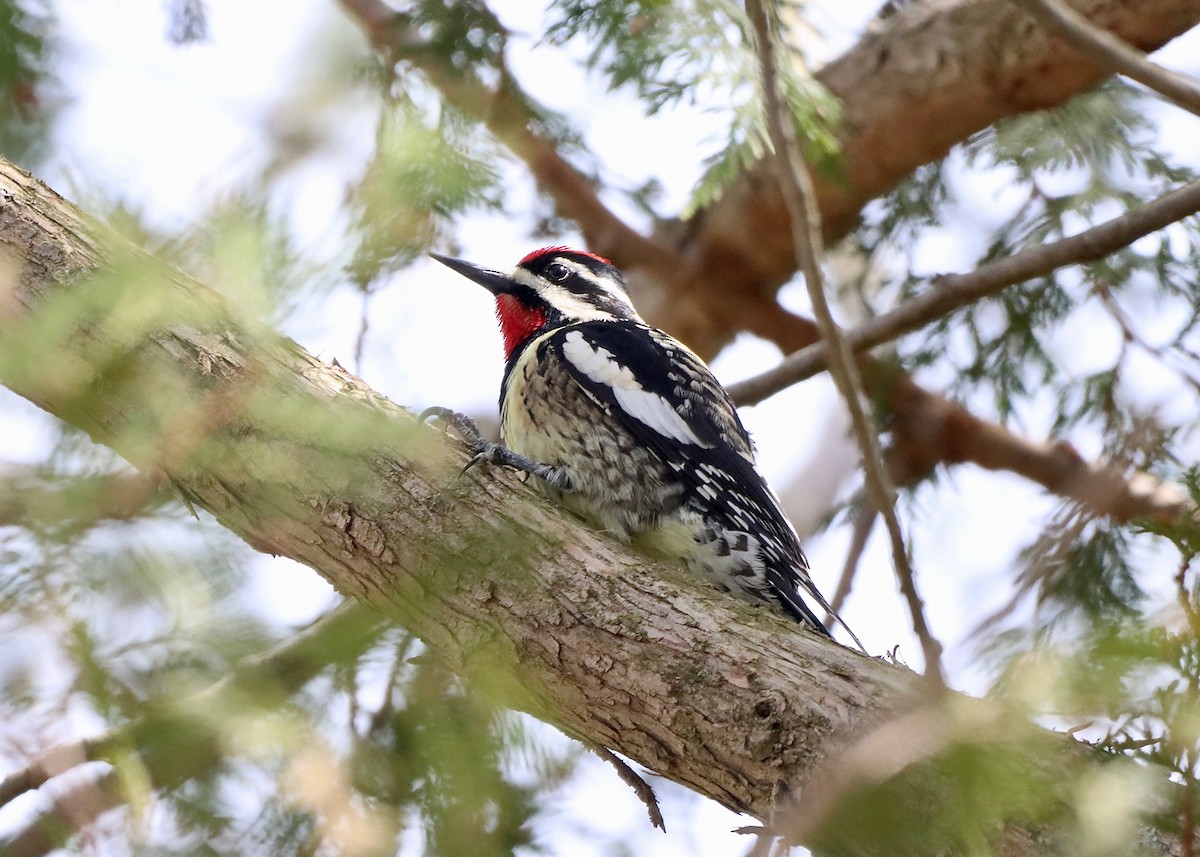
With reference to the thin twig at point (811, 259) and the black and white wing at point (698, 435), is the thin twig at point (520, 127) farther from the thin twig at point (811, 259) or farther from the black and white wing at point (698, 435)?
the thin twig at point (811, 259)

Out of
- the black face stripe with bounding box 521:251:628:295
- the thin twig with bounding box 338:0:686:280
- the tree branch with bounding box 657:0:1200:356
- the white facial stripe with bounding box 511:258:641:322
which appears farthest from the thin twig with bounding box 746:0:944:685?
the black face stripe with bounding box 521:251:628:295

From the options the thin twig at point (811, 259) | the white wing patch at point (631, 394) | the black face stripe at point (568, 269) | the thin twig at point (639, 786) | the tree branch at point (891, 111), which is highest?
the tree branch at point (891, 111)

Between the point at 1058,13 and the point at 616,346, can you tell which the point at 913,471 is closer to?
the point at 616,346

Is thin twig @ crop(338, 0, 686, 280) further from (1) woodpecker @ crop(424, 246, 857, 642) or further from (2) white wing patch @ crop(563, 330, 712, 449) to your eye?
(2) white wing patch @ crop(563, 330, 712, 449)

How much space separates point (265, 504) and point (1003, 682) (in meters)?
1.54

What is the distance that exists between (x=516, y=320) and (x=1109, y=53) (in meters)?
2.15

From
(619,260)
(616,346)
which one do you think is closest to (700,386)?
(616,346)

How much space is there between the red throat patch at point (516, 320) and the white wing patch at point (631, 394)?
23.9 inches

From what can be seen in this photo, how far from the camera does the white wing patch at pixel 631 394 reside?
3.46 m

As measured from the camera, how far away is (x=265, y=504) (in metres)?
2.48

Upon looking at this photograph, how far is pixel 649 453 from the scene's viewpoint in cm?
338

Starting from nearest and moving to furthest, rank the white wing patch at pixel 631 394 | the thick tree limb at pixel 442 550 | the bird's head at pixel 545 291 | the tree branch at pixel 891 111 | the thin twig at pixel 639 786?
the thick tree limb at pixel 442 550
the thin twig at pixel 639 786
the white wing patch at pixel 631 394
the bird's head at pixel 545 291
the tree branch at pixel 891 111

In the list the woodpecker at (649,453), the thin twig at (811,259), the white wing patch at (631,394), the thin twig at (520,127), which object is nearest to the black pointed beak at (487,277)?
the woodpecker at (649,453)

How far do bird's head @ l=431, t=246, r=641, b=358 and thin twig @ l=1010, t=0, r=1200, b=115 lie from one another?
1838 millimetres
